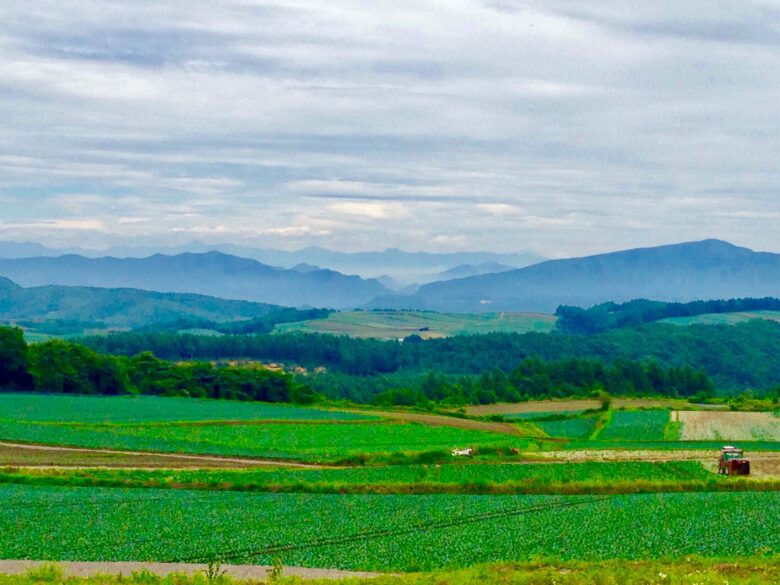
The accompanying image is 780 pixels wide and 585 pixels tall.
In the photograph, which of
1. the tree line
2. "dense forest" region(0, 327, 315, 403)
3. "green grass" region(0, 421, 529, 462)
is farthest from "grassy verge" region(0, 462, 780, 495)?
the tree line

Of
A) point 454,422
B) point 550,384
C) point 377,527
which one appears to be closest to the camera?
point 377,527

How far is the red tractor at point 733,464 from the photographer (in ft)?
172

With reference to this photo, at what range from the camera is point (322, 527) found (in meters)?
35.8

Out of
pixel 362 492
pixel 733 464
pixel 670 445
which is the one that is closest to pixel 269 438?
pixel 362 492

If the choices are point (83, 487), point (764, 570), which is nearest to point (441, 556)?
point (764, 570)

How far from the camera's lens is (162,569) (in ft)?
95.5

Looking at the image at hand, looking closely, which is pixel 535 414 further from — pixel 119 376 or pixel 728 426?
pixel 119 376

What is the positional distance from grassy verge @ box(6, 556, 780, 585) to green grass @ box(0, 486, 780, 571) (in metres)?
2.03

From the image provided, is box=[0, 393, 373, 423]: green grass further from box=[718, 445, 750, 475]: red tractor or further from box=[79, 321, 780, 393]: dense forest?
box=[79, 321, 780, 393]: dense forest

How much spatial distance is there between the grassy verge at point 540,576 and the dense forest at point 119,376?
86.1 m

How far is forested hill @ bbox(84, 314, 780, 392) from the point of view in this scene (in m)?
176

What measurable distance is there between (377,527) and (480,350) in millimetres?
154666

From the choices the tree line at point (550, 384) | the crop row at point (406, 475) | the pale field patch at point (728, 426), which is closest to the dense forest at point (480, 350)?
the tree line at point (550, 384)

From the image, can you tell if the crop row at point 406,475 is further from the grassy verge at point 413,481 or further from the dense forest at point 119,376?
the dense forest at point 119,376
